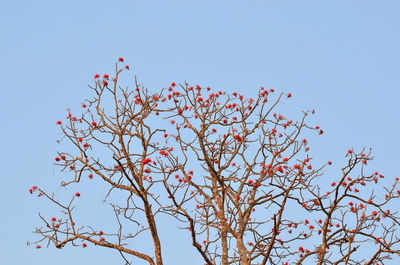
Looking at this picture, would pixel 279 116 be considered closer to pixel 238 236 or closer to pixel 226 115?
pixel 226 115

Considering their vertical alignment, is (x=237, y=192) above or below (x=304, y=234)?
above

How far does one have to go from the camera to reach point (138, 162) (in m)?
8.89

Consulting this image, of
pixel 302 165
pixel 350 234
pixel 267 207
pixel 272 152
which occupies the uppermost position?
pixel 272 152

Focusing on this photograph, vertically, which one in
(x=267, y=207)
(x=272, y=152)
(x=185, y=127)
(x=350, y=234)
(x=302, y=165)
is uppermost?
(x=185, y=127)

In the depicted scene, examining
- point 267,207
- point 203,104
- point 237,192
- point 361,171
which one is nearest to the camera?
point 361,171

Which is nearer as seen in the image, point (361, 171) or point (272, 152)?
point (361, 171)

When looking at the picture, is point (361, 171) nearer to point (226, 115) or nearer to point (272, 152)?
point (272, 152)

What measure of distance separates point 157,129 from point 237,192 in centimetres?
216

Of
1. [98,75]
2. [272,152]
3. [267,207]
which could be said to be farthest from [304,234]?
[98,75]

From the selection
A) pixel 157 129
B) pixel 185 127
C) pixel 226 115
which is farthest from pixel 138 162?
pixel 226 115

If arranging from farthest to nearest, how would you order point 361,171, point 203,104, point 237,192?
point 203,104 < point 237,192 < point 361,171

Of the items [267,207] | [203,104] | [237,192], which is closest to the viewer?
[267,207]

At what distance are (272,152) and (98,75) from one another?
4.04 m

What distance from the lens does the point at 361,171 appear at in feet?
27.8
